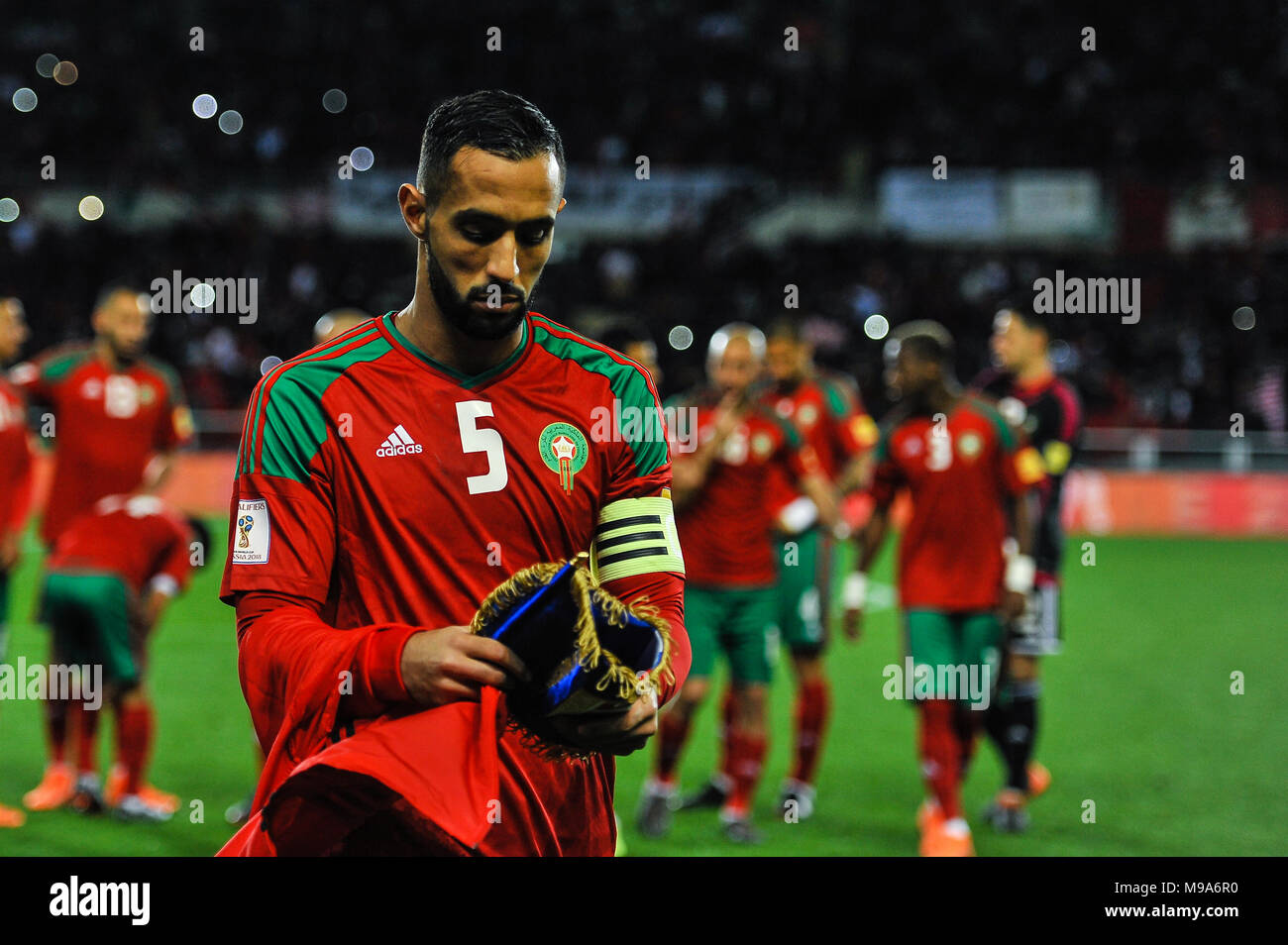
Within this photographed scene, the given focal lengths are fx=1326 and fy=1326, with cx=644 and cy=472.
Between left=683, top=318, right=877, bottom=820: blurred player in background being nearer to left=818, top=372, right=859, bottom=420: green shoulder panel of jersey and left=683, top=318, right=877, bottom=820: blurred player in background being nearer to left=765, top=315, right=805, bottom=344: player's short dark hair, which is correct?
left=765, top=315, right=805, bottom=344: player's short dark hair

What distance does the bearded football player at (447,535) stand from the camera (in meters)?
1.85

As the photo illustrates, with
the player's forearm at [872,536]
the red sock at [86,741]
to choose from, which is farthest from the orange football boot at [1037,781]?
the red sock at [86,741]

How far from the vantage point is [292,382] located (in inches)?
83.8

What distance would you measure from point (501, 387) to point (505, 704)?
1.92ft

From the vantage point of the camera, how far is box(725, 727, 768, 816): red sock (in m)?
6.20

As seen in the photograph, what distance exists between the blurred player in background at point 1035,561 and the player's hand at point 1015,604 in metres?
0.40

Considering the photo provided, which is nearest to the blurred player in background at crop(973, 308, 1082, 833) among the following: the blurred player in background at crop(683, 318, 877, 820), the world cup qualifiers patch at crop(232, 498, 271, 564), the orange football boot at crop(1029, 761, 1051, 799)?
the orange football boot at crop(1029, 761, 1051, 799)

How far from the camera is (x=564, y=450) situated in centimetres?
223

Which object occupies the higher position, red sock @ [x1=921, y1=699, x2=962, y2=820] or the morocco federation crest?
the morocco federation crest

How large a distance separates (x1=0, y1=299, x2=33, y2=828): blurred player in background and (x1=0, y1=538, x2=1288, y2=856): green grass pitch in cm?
118

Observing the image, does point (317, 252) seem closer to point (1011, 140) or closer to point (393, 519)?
point (1011, 140)

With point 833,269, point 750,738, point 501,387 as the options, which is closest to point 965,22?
point 833,269

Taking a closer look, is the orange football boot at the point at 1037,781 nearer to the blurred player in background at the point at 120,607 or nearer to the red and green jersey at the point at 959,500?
the red and green jersey at the point at 959,500
